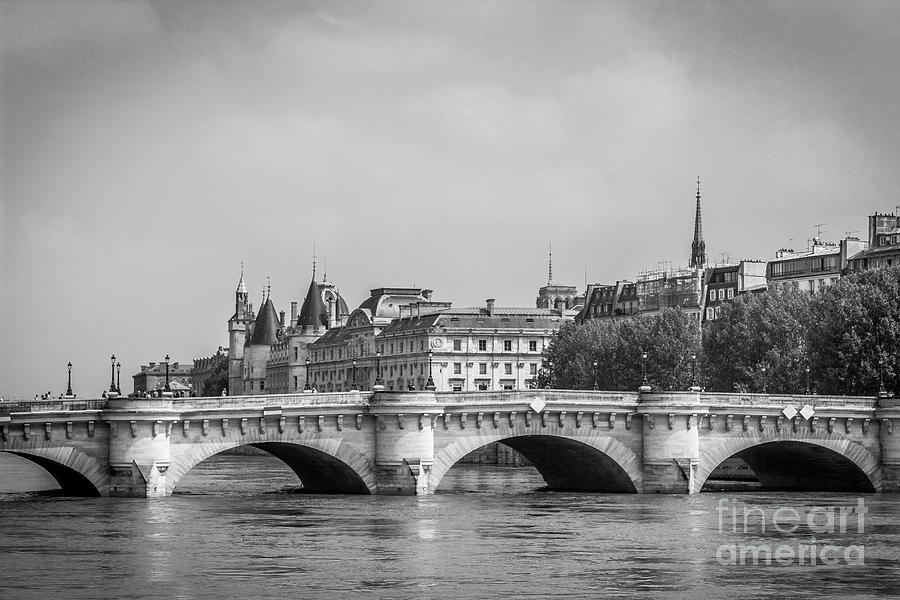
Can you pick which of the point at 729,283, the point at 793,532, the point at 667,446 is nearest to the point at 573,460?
the point at 667,446

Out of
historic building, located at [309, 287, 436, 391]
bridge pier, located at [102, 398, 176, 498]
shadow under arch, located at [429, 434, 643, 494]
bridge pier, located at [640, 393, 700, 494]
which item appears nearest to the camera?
bridge pier, located at [102, 398, 176, 498]

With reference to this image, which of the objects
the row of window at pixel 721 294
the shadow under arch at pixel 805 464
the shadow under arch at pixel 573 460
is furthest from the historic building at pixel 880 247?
the shadow under arch at pixel 573 460

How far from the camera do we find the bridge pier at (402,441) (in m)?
74.1

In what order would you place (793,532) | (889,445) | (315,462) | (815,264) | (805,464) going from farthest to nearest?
(815,264) → (805,464) → (889,445) → (315,462) → (793,532)

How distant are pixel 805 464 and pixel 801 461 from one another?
0.39 metres

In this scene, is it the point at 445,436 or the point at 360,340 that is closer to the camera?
the point at 445,436

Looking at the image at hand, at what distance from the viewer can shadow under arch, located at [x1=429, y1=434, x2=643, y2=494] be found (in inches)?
2990

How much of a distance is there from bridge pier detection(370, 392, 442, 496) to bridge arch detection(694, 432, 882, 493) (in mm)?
13488

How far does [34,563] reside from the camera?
5262 cm

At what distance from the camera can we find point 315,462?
78000 mm

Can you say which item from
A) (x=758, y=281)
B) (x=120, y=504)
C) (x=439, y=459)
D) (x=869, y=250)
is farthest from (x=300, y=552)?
(x=758, y=281)

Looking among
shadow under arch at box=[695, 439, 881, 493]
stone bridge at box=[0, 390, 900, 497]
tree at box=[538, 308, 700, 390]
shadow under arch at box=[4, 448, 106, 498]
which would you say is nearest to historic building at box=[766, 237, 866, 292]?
tree at box=[538, 308, 700, 390]

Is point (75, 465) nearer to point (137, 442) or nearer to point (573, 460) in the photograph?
point (137, 442)

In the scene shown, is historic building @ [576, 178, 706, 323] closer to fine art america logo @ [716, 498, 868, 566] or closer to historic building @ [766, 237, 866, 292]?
historic building @ [766, 237, 866, 292]
